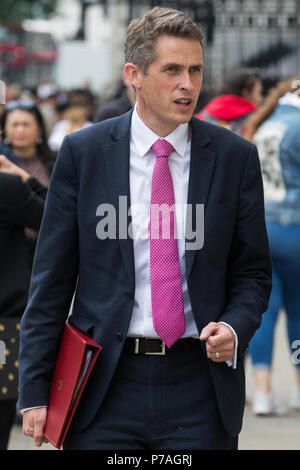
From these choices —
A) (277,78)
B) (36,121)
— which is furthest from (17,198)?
(277,78)

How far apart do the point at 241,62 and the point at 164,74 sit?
614 inches

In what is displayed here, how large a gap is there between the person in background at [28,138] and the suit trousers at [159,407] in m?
3.79

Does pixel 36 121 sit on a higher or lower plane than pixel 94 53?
lower

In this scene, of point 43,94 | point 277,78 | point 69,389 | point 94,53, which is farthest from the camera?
point 94,53

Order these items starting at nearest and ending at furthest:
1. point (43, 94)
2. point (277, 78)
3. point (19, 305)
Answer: point (19, 305) → point (43, 94) → point (277, 78)

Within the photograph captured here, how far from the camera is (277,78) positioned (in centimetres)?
1833

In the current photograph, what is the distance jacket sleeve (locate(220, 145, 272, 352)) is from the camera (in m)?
3.39

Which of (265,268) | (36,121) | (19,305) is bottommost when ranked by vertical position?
(19,305)

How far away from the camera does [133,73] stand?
3428mm

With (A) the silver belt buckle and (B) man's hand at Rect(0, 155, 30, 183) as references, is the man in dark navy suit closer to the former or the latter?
(A) the silver belt buckle

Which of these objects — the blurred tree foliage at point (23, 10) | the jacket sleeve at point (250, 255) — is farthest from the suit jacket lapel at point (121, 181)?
the blurred tree foliage at point (23, 10)

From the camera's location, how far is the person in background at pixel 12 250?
452 centimetres

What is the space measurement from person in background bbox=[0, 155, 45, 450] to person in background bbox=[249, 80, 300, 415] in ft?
7.45

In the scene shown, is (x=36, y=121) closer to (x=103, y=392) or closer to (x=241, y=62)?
(x=103, y=392)
